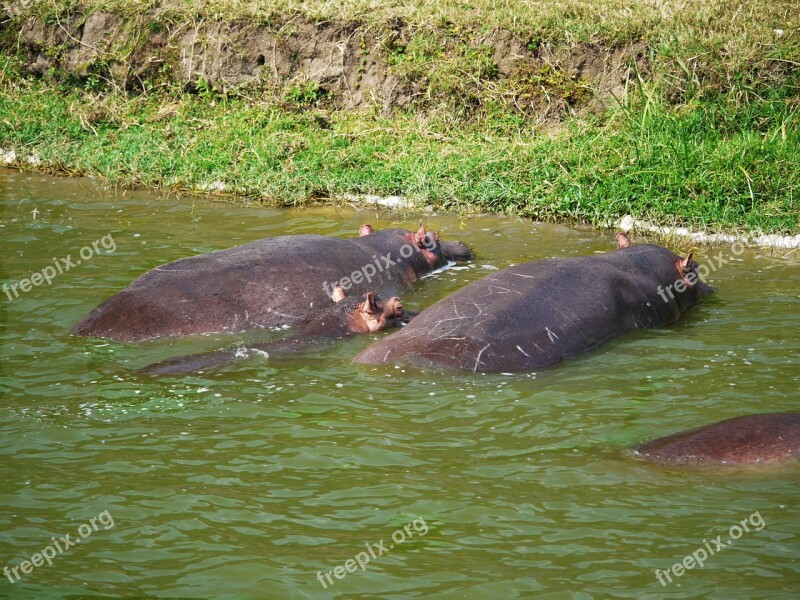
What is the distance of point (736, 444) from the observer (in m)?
5.62

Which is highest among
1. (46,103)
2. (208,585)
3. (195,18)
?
(195,18)

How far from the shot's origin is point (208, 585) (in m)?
4.60

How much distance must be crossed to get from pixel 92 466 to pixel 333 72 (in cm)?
904

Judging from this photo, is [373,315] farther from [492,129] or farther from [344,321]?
[492,129]

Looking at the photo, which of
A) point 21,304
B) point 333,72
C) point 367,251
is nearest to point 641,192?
point 367,251

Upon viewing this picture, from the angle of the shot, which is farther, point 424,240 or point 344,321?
point 424,240

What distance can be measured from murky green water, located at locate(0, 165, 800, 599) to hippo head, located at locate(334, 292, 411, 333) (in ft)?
0.83

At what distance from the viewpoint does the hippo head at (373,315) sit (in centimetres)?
795

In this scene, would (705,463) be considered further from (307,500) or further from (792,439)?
(307,500)

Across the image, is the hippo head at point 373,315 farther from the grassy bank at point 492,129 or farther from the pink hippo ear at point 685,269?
the grassy bank at point 492,129

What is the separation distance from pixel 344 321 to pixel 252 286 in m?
0.80

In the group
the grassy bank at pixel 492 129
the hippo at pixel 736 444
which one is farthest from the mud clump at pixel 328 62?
the hippo at pixel 736 444

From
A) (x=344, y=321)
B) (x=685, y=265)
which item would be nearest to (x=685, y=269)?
(x=685, y=265)

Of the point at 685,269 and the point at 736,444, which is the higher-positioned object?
the point at 685,269
